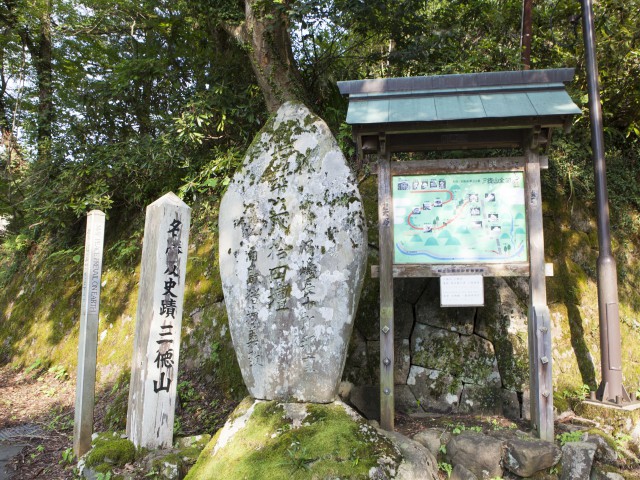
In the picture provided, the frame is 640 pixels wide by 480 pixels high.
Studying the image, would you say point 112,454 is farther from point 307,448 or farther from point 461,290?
point 461,290

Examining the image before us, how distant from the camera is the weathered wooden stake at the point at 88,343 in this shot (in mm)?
4867

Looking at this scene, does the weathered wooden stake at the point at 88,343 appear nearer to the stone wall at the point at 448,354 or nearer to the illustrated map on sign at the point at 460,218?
the stone wall at the point at 448,354

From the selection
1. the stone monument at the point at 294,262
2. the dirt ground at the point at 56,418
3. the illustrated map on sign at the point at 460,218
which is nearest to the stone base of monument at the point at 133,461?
the dirt ground at the point at 56,418

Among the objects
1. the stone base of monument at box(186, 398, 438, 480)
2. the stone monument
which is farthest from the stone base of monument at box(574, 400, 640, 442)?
the stone monument

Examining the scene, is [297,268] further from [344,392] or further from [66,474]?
[66,474]

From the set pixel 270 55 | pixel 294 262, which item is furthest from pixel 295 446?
pixel 270 55

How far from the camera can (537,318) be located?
14.4 ft

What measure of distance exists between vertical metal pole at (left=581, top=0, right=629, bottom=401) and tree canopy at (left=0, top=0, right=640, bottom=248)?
150 cm

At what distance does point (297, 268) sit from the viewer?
4.50 m

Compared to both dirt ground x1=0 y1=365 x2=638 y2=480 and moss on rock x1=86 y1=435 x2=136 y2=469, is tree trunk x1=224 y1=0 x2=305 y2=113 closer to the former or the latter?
dirt ground x1=0 y1=365 x2=638 y2=480

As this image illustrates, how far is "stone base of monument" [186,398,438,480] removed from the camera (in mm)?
3512

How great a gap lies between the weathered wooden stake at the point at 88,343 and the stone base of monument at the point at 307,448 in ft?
5.45

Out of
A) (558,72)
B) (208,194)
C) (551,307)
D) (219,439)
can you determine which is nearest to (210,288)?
(208,194)

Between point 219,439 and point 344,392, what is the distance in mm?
1689
